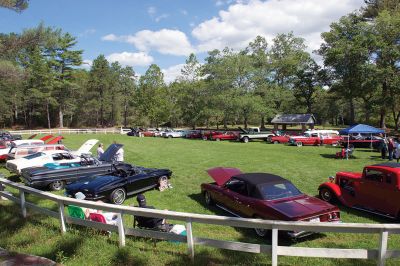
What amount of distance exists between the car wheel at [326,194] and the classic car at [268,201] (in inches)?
103

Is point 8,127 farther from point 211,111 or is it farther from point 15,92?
point 211,111

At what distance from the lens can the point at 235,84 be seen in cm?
4328

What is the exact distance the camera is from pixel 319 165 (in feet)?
57.4

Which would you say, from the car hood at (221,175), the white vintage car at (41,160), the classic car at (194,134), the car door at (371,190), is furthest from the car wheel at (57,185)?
the classic car at (194,134)

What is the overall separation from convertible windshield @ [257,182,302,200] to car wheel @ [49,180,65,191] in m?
7.88

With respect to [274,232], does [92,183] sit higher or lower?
lower

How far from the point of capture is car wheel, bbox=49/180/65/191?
12.0 meters

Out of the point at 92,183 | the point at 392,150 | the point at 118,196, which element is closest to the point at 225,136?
the point at 392,150

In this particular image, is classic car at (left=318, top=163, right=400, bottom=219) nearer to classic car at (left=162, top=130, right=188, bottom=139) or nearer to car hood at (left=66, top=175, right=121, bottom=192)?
car hood at (left=66, top=175, right=121, bottom=192)

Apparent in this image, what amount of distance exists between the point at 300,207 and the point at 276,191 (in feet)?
2.73

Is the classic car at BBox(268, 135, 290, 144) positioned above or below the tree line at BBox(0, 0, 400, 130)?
below

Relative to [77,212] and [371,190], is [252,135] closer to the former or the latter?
[371,190]

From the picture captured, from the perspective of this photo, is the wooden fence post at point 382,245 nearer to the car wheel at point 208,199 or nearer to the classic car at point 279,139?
the car wheel at point 208,199

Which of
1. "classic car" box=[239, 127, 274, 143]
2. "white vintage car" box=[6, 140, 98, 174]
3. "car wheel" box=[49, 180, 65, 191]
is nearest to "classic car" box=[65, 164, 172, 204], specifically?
"car wheel" box=[49, 180, 65, 191]
